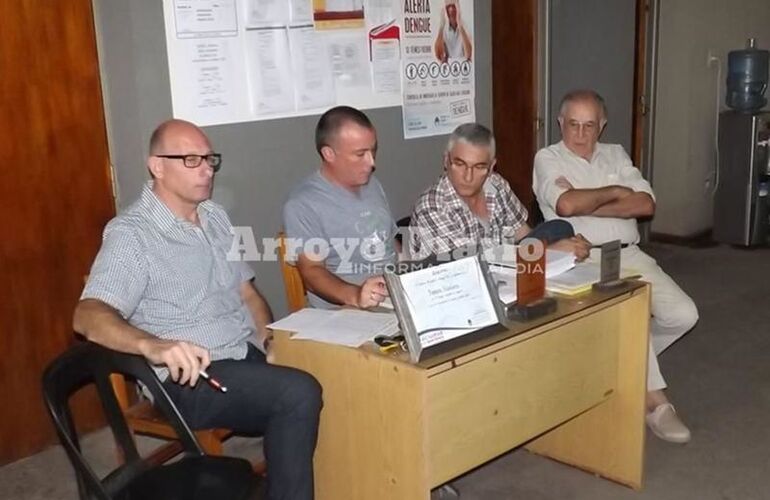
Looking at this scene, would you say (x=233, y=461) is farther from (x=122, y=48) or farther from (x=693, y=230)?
(x=693, y=230)

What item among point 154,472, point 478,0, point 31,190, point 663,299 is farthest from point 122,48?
point 663,299

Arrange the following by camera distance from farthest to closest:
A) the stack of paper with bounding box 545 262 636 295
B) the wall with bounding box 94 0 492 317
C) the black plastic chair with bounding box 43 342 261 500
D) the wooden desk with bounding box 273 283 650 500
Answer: the wall with bounding box 94 0 492 317 → the stack of paper with bounding box 545 262 636 295 → the wooden desk with bounding box 273 283 650 500 → the black plastic chair with bounding box 43 342 261 500

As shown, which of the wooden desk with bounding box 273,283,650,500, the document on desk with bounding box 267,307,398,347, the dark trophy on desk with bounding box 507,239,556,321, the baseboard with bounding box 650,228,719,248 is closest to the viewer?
the wooden desk with bounding box 273,283,650,500

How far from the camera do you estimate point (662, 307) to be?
10.9 ft

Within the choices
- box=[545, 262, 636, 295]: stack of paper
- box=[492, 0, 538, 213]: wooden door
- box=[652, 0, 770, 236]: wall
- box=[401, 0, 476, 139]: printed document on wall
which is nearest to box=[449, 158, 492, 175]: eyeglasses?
box=[545, 262, 636, 295]: stack of paper

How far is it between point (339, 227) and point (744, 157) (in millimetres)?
4190

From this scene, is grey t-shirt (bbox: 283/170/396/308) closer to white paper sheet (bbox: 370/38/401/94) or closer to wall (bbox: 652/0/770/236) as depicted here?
white paper sheet (bbox: 370/38/401/94)

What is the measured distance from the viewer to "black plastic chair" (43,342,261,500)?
2.01 m

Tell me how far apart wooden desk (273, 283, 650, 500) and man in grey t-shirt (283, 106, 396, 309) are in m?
0.55

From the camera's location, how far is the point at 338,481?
2361mm

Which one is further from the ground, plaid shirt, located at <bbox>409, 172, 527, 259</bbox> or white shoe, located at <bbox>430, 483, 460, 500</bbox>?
plaid shirt, located at <bbox>409, 172, 527, 259</bbox>

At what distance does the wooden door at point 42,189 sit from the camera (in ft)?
9.61

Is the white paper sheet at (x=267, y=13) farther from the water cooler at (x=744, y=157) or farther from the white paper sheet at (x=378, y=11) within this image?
the water cooler at (x=744, y=157)

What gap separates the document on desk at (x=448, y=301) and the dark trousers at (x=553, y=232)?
797mm
